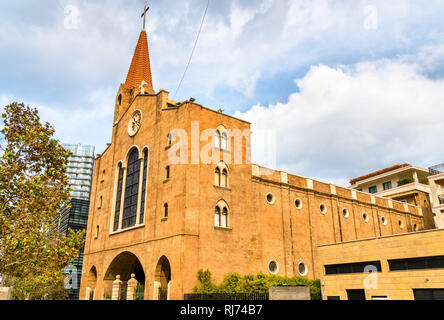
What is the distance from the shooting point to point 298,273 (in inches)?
1203

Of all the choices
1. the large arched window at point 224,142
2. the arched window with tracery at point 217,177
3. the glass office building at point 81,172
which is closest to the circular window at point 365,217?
the large arched window at point 224,142

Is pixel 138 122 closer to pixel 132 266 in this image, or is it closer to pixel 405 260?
pixel 132 266

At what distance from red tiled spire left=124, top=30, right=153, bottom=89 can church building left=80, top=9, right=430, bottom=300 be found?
69 centimetres

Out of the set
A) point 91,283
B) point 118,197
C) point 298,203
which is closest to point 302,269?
point 298,203

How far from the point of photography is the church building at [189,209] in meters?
25.5

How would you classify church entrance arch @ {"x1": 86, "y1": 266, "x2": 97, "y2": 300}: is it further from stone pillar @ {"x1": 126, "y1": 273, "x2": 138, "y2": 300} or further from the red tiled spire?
the red tiled spire

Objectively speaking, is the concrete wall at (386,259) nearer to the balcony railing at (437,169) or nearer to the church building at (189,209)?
the church building at (189,209)

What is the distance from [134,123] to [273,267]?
18326 mm

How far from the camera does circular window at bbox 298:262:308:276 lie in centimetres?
3101

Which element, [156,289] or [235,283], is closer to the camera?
[235,283]

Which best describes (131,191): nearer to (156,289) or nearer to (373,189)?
(156,289)

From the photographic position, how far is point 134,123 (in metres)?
35.1

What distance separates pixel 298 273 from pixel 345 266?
4575 mm
